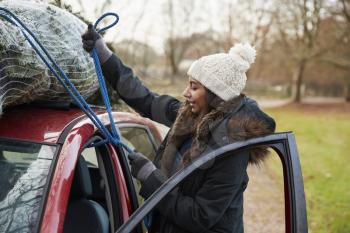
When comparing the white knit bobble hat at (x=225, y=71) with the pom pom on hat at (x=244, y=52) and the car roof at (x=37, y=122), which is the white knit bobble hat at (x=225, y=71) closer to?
the pom pom on hat at (x=244, y=52)

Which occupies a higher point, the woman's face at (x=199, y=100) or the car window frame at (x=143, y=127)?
the woman's face at (x=199, y=100)

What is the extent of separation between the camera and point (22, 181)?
1892 mm

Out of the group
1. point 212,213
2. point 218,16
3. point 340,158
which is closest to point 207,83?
point 212,213

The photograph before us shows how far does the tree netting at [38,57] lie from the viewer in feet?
6.23

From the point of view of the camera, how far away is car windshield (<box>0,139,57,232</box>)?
5.75ft

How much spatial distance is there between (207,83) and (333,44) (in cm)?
2861

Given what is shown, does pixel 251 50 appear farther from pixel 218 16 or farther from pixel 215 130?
pixel 218 16

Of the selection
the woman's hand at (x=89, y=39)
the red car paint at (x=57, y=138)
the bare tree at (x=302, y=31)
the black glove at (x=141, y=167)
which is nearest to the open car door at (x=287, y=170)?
the black glove at (x=141, y=167)

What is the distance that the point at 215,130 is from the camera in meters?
2.03

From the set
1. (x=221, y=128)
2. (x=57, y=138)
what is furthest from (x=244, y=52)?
(x=57, y=138)

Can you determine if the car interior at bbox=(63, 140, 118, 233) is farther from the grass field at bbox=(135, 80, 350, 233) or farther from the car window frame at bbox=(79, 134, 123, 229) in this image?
the grass field at bbox=(135, 80, 350, 233)

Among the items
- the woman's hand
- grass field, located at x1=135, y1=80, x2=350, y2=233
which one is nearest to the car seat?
the woman's hand

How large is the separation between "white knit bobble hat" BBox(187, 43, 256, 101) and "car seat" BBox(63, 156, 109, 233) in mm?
922

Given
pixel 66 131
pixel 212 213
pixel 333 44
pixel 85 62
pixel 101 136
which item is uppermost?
pixel 85 62
